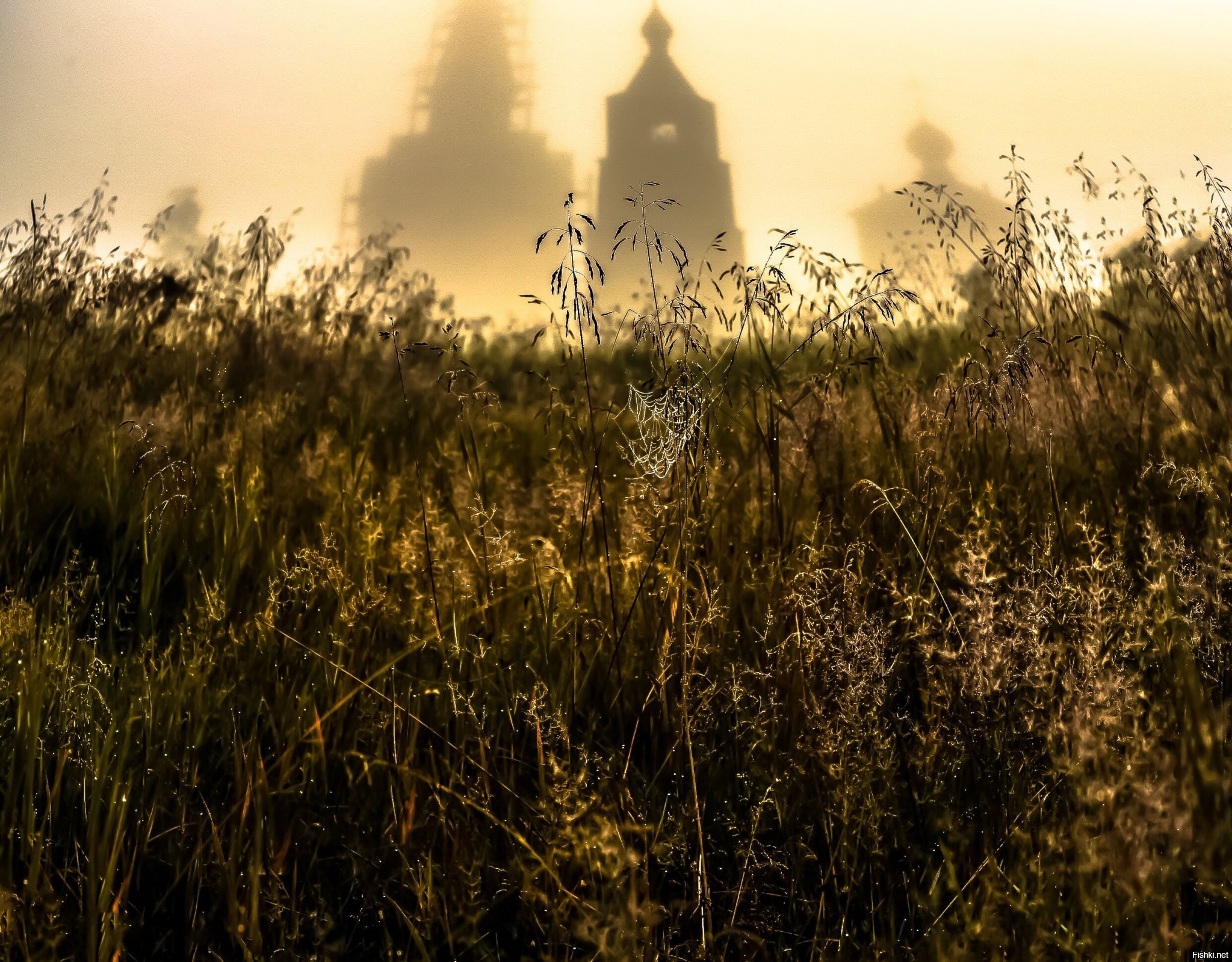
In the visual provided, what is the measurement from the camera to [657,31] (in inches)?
107

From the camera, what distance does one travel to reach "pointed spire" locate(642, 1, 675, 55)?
8.93 ft

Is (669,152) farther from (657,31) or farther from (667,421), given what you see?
(667,421)

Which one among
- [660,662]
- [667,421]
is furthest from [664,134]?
[660,662]

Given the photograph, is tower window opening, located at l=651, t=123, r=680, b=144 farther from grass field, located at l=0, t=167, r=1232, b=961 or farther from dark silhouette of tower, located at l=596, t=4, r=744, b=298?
grass field, located at l=0, t=167, r=1232, b=961

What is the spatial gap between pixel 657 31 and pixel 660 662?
2262mm

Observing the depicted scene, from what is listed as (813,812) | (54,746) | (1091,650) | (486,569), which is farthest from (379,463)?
(1091,650)

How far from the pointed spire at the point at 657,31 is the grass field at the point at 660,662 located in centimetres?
124

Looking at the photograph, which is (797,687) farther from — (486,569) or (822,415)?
(822,415)

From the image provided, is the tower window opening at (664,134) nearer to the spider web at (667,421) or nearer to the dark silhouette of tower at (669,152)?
the dark silhouette of tower at (669,152)

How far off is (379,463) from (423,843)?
3.71 feet

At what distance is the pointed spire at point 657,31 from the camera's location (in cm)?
272

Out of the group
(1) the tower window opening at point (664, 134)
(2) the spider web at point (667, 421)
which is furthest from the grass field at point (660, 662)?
(1) the tower window opening at point (664, 134)

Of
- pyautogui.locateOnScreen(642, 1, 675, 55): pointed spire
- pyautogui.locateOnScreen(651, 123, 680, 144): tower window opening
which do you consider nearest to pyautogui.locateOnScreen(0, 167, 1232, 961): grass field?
pyautogui.locateOnScreen(651, 123, 680, 144): tower window opening

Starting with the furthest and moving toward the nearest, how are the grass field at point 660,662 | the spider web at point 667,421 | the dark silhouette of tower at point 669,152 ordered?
the dark silhouette of tower at point 669,152, the spider web at point 667,421, the grass field at point 660,662
